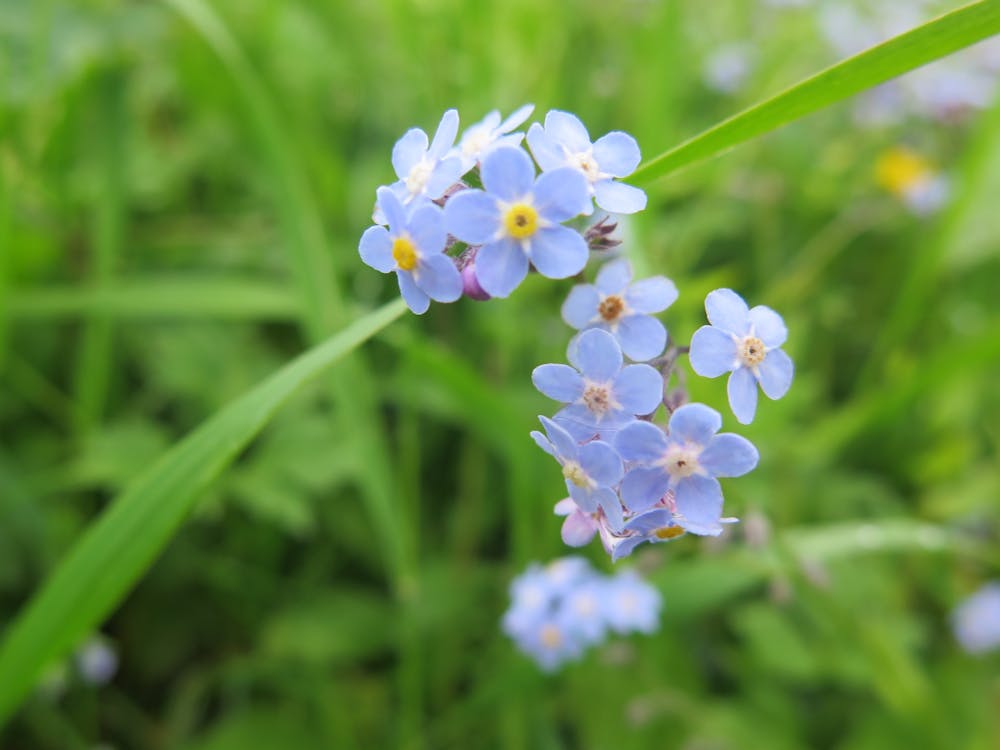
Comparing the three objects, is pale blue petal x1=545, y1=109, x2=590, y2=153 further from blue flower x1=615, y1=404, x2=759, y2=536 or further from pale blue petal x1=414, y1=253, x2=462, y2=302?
blue flower x1=615, y1=404, x2=759, y2=536

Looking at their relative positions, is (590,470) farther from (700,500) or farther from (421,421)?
(421,421)

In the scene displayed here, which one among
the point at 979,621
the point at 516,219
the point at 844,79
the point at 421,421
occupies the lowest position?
the point at 516,219

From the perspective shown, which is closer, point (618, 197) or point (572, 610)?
point (618, 197)

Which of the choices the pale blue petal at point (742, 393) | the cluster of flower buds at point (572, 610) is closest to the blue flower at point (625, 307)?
the pale blue petal at point (742, 393)

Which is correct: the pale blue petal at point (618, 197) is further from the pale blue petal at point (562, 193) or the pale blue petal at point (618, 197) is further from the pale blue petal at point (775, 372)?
the pale blue petal at point (775, 372)

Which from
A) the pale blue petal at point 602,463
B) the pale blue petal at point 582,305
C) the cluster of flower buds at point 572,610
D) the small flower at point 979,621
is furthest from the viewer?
the small flower at point 979,621

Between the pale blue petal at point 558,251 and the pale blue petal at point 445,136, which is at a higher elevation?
the pale blue petal at point 445,136

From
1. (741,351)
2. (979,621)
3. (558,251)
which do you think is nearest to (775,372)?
(741,351)

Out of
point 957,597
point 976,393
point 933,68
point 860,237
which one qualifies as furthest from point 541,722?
point 933,68
